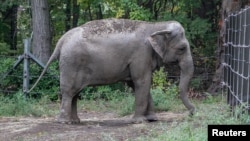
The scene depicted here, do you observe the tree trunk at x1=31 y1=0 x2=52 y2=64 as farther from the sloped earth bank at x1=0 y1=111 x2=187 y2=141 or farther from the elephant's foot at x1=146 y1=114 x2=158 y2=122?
the elephant's foot at x1=146 y1=114 x2=158 y2=122

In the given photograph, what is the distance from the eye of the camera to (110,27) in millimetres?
10023

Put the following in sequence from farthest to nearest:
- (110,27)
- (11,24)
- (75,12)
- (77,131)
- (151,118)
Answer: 1. (11,24)
2. (75,12)
3. (151,118)
4. (110,27)
5. (77,131)

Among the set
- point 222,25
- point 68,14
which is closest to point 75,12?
point 68,14

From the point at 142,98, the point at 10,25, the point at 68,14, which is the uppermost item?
the point at 68,14

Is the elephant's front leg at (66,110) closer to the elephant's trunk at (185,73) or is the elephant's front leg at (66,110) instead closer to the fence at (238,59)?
the elephant's trunk at (185,73)

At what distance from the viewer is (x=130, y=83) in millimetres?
10445

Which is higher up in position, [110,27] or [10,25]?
[10,25]

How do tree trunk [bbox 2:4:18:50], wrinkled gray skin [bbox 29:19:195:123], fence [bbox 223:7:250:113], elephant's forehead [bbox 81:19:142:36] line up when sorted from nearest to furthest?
fence [bbox 223:7:250:113], wrinkled gray skin [bbox 29:19:195:123], elephant's forehead [bbox 81:19:142:36], tree trunk [bbox 2:4:18:50]

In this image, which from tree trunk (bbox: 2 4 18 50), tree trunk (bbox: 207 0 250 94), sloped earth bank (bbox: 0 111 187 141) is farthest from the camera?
tree trunk (bbox: 2 4 18 50)

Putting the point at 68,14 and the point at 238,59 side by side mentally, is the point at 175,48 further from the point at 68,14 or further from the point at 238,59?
the point at 68,14

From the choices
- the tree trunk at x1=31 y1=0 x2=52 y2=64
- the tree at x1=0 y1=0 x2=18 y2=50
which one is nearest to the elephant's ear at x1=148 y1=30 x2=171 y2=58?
the tree trunk at x1=31 y1=0 x2=52 y2=64

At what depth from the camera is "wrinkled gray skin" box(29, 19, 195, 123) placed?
9836 millimetres

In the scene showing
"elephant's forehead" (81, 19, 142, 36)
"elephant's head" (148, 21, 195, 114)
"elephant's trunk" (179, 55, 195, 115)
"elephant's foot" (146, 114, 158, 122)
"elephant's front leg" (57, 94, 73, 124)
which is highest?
"elephant's forehead" (81, 19, 142, 36)

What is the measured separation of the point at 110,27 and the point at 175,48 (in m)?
1.13
